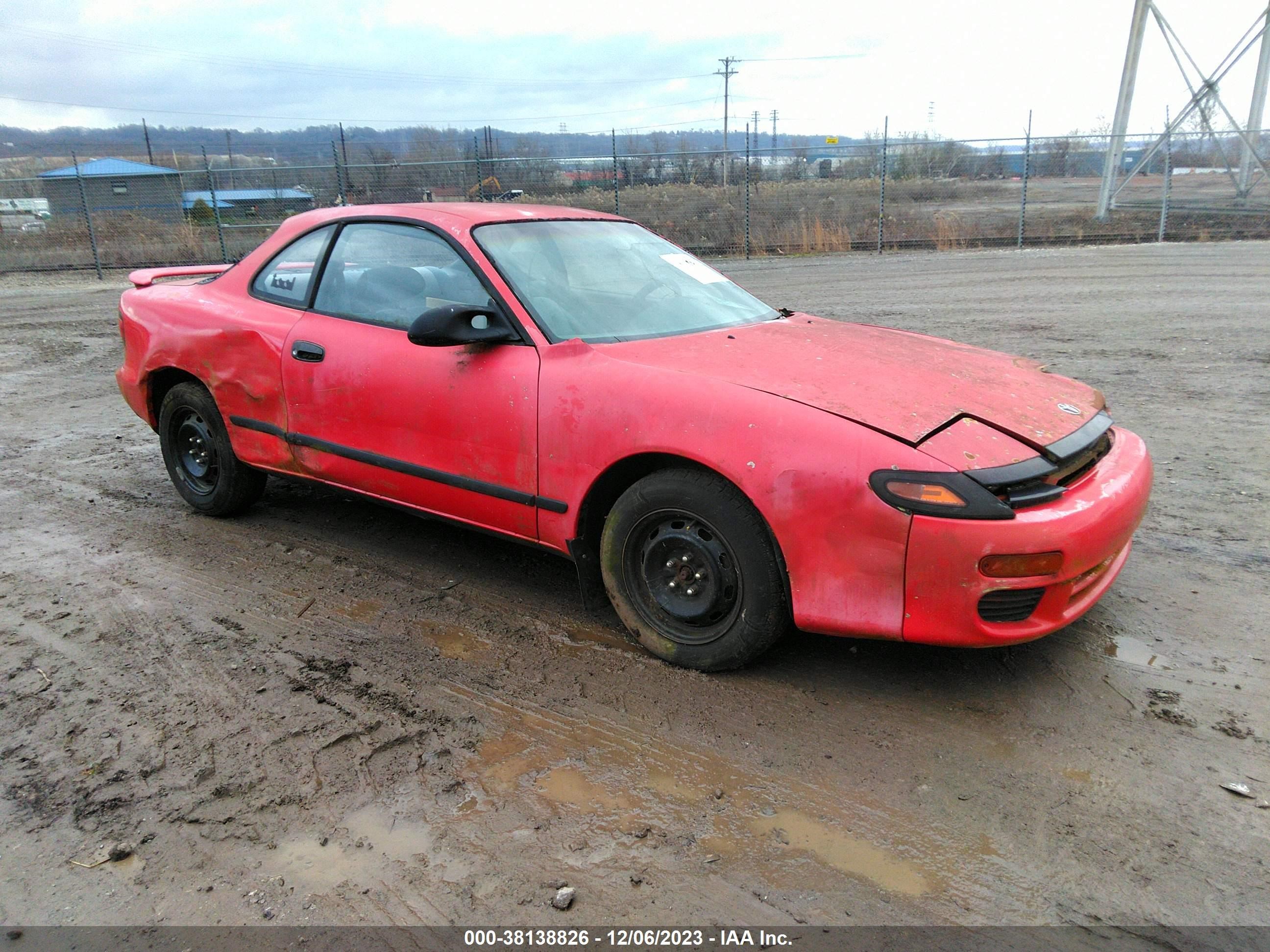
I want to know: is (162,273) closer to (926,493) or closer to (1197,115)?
(926,493)

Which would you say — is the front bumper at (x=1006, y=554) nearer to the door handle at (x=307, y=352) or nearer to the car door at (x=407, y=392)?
the car door at (x=407, y=392)

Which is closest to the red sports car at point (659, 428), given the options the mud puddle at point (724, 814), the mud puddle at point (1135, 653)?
the mud puddle at point (1135, 653)

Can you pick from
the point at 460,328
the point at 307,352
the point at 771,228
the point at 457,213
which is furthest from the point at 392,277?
the point at 771,228

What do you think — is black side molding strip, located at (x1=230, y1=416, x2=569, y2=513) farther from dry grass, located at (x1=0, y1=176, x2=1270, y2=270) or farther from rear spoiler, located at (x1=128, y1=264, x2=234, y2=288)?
dry grass, located at (x1=0, y1=176, x2=1270, y2=270)

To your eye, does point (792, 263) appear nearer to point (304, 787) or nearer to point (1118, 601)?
point (1118, 601)

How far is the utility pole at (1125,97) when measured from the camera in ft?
68.0

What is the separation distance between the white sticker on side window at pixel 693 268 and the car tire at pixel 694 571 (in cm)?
147

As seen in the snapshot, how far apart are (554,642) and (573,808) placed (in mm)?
1005

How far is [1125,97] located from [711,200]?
974 centimetres

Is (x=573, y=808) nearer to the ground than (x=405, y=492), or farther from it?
nearer to the ground

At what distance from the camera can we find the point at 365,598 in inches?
150

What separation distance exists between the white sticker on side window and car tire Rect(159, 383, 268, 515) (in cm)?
236

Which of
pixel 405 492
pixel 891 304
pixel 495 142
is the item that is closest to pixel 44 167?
pixel 495 142

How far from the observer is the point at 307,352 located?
3.98m
